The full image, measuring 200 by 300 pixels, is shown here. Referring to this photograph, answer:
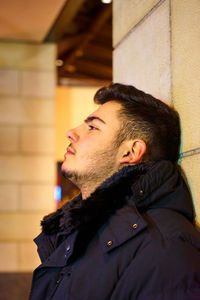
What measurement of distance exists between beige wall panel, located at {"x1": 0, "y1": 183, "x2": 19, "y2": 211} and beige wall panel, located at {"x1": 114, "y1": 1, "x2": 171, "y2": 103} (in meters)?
3.52

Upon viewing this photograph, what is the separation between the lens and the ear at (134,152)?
1894 mm

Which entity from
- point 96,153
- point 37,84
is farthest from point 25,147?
point 96,153

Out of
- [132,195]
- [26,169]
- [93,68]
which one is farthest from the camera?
[93,68]

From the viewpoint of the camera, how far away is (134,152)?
75.3 inches

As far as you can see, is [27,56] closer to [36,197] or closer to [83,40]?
[83,40]

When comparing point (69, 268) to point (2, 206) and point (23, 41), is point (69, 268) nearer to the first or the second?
point (2, 206)

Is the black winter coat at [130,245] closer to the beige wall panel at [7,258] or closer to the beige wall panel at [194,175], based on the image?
the beige wall panel at [194,175]

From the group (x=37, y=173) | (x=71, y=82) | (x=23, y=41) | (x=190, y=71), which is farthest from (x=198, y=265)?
(x=71, y=82)

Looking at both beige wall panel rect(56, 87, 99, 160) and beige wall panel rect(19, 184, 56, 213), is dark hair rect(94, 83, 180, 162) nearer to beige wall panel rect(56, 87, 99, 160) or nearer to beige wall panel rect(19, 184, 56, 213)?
beige wall panel rect(19, 184, 56, 213)

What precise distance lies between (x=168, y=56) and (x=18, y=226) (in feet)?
13.5

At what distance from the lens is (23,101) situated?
583 centimetres

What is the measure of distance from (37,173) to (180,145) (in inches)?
159

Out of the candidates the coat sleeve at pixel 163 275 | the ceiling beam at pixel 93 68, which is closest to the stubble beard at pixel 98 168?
the coat sleeve at pixel 163 275

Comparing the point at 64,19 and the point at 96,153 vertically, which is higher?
the point at 64,19
